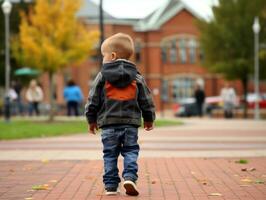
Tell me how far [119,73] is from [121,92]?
232mm

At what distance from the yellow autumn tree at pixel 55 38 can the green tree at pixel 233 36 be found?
607 inches

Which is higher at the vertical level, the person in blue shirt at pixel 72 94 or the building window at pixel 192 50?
the building window at pixel 192 50

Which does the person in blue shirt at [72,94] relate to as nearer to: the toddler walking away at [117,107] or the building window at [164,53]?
the toddler walking away at [117,107]

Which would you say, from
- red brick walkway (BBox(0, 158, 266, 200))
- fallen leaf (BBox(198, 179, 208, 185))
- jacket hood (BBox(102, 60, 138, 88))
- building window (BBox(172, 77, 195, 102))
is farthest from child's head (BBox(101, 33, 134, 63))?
building window (BBox(172, 77, 195, 102))

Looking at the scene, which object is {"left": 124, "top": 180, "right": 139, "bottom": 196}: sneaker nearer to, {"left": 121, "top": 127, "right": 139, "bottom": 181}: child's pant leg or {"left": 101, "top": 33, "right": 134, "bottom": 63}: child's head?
{"left": 121, "top": 127, "right": 139, "bottom": 181}: child's pant leg

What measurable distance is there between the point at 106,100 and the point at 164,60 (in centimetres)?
5361

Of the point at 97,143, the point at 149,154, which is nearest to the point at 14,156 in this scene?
the point at 149,154

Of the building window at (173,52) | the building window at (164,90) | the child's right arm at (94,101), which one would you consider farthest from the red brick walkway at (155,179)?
the building window at (173,52)

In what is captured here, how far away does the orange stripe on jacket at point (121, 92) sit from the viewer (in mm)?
7418

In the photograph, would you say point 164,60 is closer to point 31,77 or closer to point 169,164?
point 31,77

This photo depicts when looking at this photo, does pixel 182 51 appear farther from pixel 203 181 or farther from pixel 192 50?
pixel 203 181

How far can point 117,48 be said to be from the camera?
747cm

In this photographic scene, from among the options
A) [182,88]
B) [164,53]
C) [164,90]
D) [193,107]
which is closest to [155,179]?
[193,107]

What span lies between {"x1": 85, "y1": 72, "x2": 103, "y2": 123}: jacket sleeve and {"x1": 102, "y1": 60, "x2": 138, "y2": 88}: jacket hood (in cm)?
10
